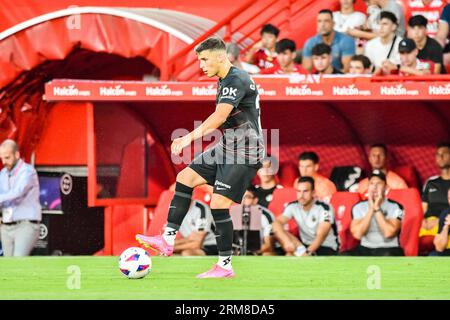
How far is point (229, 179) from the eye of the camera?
30.4 ft

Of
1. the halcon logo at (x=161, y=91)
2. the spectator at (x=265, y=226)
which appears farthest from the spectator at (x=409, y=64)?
the halcon logo at (x=161, y=91)

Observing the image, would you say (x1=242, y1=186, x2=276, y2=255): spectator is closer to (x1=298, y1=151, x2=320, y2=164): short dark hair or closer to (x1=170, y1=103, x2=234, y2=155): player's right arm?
(x1=298, y1=151, x2=320, y2=164): short dark hair

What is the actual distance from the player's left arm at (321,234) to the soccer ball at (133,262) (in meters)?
3.93

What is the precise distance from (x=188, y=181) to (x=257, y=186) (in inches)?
183

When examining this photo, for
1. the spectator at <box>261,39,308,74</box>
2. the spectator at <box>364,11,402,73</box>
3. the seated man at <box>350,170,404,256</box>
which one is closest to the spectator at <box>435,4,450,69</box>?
the spectator at <box>364,11,402,73</box>

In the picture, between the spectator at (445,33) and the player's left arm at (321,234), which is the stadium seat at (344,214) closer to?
the player's left arm at (321,234)

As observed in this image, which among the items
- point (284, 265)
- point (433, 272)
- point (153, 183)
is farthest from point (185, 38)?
point (433, 272)

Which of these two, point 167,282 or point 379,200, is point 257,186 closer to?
point 379,200

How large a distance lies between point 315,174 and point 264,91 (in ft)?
4.39

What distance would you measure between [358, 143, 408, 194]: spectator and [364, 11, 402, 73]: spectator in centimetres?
117

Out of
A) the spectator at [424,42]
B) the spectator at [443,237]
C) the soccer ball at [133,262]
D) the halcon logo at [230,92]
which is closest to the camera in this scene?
the halcon logo at [230,92]

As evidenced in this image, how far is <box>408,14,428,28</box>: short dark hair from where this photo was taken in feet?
46.9

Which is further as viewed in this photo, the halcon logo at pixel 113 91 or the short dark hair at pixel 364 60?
the short dark hair at pixel 364 60

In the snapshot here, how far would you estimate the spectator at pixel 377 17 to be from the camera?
1506 centimetres
